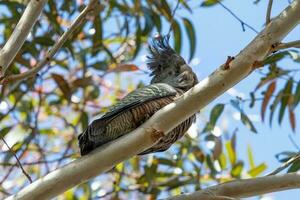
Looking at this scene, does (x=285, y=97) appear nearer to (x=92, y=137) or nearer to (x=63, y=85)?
(x=63, y=85)

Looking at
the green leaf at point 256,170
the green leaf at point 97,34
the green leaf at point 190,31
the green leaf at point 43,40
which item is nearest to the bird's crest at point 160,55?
the green leaf at point 190,31

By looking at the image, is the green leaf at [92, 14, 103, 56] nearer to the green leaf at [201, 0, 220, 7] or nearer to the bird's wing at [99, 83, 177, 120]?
the green leaf at [201, 0, 220, 7]

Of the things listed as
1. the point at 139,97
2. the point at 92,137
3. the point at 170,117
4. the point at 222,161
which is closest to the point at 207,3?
the point at 222,161

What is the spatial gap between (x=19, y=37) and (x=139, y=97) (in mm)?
631

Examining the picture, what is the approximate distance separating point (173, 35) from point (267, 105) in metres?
0.76

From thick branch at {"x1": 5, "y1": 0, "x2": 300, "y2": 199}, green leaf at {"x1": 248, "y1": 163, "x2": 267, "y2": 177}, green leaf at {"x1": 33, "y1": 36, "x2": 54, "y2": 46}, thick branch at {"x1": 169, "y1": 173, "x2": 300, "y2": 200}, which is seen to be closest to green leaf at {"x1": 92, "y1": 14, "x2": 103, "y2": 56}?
green leaf at {"x1": 33, "y1": 36, "x2": 54, "y2": 46}

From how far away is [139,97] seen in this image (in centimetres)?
314

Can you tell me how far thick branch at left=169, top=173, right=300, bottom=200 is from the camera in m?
2.58

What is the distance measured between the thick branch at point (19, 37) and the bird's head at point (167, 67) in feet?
3.18

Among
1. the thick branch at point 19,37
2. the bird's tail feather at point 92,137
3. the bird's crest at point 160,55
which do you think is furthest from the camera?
the bird's crest at point 160,55

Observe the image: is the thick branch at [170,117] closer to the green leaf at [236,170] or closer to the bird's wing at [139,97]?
the bird's wing at [139,97]

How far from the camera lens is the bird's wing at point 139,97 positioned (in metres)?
3.05

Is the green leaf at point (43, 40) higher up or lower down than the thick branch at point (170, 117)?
higher up

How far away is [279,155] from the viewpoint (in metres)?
3.91
